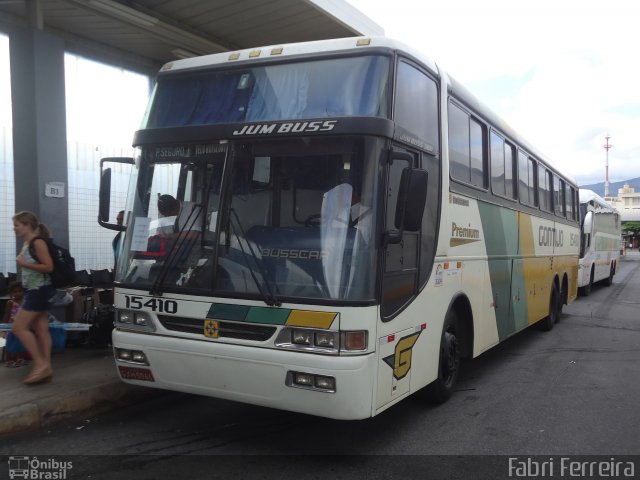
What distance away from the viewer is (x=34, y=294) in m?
5.71

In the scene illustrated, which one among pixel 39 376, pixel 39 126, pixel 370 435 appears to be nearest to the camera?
pixel 370 435

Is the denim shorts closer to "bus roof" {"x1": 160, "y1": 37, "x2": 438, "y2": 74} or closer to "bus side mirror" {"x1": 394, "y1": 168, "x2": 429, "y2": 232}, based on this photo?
"bus roof" {"x1": 160, "y1": 37, "x2": 438, "y2": 74}

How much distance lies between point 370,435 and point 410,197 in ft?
7.08

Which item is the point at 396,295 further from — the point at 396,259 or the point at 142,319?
the point at 142,319

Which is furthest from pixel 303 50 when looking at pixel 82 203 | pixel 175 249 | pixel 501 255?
pixel 82 203

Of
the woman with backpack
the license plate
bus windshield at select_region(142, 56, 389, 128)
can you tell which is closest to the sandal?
the woman with backpack

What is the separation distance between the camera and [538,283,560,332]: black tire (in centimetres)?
1073

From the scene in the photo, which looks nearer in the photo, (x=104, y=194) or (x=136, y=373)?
(x=136, y=373)

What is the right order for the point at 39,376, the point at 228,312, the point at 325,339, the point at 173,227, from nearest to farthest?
1. the point at 325,339
2. the point at 228,312
3. the point at 173,227
4. the point at 39,376

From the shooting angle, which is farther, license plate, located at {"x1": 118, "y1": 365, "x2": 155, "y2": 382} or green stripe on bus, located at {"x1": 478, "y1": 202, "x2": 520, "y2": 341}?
green stripe on bus, located at {"x1": 478, "y1": 202, "x2": 520, "y2": 341}

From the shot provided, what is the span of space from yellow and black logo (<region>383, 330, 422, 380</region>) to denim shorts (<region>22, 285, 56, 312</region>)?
11.9 feet

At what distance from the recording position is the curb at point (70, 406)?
15.7ft

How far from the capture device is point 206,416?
215 inches

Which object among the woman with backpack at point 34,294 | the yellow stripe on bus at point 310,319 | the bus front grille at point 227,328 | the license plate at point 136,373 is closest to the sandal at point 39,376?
the woman with backpack at point 34,294
